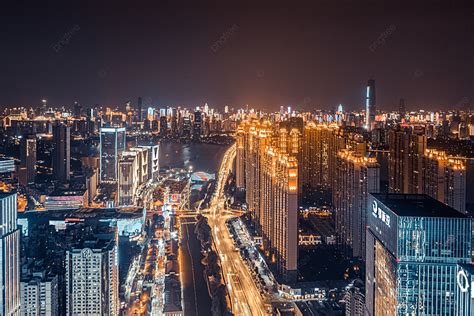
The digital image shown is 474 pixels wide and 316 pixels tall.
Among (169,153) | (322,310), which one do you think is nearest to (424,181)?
(322,310)

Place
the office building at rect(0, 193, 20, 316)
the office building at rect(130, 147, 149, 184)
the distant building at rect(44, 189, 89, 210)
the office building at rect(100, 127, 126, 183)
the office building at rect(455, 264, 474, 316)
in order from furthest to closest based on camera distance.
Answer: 1. the office building at rect(100, 127, 126, 183)
2. the office building at rect(130, 147, 149, 184)
3. the distant building at rect(44, 189, 89, 210)
4. the office building at rect(0, 193, 20, 316)
5. the office building at rect(455, 264, 474, 316)

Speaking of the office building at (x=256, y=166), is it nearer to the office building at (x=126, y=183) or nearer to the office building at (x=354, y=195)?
the office building at (x=354, y=195)

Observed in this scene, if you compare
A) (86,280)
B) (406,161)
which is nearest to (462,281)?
(86,280)

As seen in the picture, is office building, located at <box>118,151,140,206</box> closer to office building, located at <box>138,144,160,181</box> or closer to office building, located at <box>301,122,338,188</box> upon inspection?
office building, located at <box>138,144,160,181</box>

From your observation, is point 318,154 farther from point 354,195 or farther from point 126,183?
point 354,195

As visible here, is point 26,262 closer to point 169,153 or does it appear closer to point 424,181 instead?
point 424,181

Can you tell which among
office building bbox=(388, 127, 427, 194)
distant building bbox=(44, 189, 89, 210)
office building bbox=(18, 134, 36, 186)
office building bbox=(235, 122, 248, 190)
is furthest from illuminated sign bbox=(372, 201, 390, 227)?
office building bbox=(18, 134, 36, 186)
